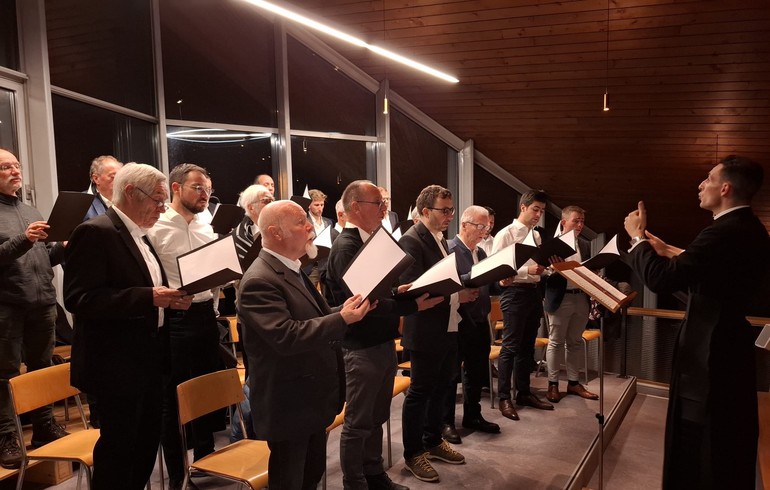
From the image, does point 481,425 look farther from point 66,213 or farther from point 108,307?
point 66,213

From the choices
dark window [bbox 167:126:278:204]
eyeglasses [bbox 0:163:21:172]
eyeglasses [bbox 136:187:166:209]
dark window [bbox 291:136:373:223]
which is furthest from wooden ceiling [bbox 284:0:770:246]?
eyeglasses [bbox 136:187:166:209]

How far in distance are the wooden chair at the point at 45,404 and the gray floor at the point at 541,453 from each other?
0.69 meters

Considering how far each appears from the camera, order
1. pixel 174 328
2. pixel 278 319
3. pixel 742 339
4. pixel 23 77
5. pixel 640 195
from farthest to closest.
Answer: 1. pixel 640 195
2. pixel 23 77
3. pixel 174 328
4. pixel 742 339
5. pixel 278 319

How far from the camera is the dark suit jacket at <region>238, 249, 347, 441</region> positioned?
6.18ft

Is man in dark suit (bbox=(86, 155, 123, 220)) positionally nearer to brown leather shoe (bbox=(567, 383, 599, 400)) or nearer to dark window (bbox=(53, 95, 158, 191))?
dark window (bbox=(53, 95, 158, 191))

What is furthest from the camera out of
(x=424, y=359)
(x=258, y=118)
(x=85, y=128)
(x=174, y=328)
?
(x=258, y=118)

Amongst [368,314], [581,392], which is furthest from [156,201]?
[581,392]

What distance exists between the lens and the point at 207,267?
2096 millimetres

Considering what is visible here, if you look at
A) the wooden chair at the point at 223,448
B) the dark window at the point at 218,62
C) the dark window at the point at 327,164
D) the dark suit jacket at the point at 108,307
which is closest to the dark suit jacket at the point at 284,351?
the wooden chair at the point at 223,448

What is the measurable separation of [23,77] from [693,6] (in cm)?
529

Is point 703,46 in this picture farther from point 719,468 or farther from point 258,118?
point 258,118

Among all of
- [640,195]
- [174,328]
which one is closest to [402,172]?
[640,195]

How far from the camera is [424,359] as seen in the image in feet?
9.86

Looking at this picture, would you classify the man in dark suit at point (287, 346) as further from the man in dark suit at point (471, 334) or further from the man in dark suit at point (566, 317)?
the man in dark suit at point (566, 317)
